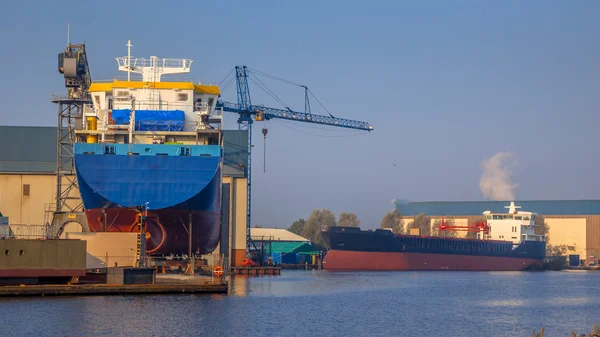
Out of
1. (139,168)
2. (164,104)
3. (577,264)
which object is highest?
(164,104)

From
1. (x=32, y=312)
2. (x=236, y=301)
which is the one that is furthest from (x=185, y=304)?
(x=32, y=312)

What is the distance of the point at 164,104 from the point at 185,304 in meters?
18.0

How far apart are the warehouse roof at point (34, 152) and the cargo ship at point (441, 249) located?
629 inches

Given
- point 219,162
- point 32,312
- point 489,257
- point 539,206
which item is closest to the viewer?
point 32,312

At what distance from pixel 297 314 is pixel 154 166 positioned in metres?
13.0

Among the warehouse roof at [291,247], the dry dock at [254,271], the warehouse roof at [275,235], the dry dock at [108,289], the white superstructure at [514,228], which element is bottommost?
the dry dock at [254,271]

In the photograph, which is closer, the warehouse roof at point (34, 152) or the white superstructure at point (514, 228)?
the warehouse roof at point (34, 152)

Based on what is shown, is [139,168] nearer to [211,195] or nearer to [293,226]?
[211,195]

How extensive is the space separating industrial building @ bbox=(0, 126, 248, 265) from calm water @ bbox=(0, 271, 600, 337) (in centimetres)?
1380

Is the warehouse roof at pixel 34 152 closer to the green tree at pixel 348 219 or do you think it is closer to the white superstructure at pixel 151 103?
the white superstructure at pixel 151 103

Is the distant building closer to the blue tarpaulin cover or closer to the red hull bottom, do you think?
the red hull bottom

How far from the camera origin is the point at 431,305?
3372cm

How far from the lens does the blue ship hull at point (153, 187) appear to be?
124ft

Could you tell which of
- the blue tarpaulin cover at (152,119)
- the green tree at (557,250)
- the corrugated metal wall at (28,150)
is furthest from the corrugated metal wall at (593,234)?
the blue tarpaulin cover at (152,119)
